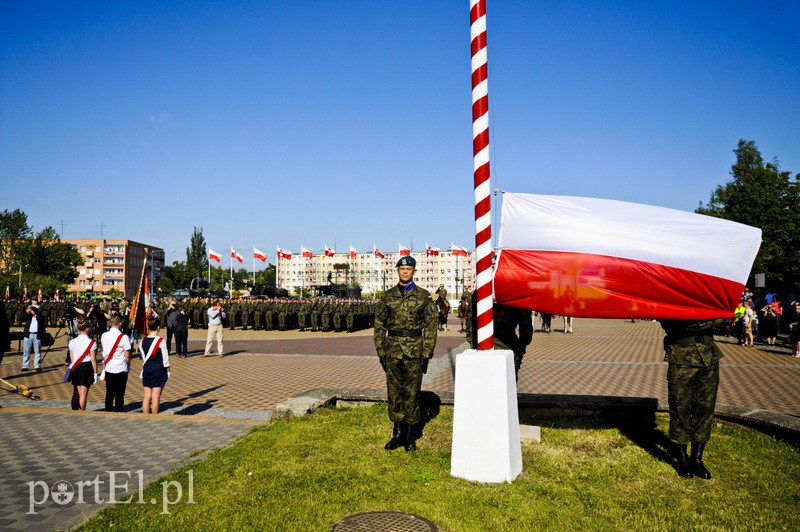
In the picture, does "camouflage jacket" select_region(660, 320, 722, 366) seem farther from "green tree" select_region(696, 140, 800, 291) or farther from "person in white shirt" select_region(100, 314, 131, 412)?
"green tree" select_region(696, 140, 800, 291)

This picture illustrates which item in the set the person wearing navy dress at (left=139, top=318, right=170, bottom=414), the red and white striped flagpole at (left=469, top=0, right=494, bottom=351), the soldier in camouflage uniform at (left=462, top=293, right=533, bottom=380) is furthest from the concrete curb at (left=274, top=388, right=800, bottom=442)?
the red and white striped flagpole at (left=469, top=0, right=494, bottom=351)

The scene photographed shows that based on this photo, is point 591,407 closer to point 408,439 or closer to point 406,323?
point 408,439

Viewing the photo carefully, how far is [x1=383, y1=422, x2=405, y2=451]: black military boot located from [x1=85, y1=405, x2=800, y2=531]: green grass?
15 centimetres

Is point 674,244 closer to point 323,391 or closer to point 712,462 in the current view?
point 712,462

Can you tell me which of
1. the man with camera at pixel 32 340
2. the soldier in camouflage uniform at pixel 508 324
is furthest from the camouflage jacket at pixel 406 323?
the man with camera at pixel 32 340

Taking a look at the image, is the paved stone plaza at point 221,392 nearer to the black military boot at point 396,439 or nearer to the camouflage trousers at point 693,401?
the black military boot at point 396,439

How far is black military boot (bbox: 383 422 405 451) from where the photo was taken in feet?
19.3

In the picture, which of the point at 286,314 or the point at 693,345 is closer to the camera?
the point at 693,345

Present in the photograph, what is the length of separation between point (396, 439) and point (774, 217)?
1602 inches

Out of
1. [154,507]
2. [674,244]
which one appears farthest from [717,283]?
[154,507]

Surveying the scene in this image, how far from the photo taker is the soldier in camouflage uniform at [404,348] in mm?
6031

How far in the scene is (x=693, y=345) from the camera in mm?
5172

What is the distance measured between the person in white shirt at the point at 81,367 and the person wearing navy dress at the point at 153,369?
0.74 m

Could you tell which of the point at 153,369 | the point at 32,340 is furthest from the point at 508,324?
the point at 32,340
